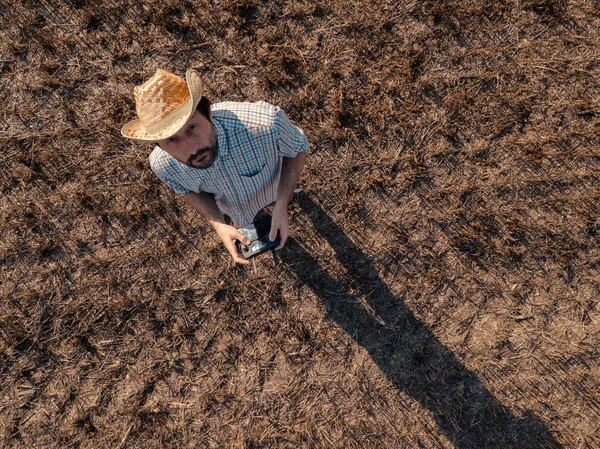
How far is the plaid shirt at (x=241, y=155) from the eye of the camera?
8.86 ft

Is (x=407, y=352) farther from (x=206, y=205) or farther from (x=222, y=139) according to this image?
(x=222, y=139)

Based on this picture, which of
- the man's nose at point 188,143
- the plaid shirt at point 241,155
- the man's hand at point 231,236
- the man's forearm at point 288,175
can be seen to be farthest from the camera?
the man's hand at point 231,236

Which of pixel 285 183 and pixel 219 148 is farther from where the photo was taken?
pixel 285 183

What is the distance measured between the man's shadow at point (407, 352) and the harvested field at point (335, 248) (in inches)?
0.8

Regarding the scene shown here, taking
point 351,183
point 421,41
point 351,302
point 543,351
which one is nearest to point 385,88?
point 421,41

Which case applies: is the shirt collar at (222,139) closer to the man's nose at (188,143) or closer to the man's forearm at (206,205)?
the man's nose at (188,143)

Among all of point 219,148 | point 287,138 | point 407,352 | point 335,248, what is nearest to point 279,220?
point 287,138

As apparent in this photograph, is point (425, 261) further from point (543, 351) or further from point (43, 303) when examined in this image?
point (43, 303)

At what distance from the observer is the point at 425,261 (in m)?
4.16

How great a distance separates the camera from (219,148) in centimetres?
269

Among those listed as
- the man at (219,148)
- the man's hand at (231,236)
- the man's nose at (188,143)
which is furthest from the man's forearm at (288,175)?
the man's nose at (188,143)

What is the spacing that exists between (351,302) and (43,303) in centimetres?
319

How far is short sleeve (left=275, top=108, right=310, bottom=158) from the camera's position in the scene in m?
2.77

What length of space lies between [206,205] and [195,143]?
0.79 meters
